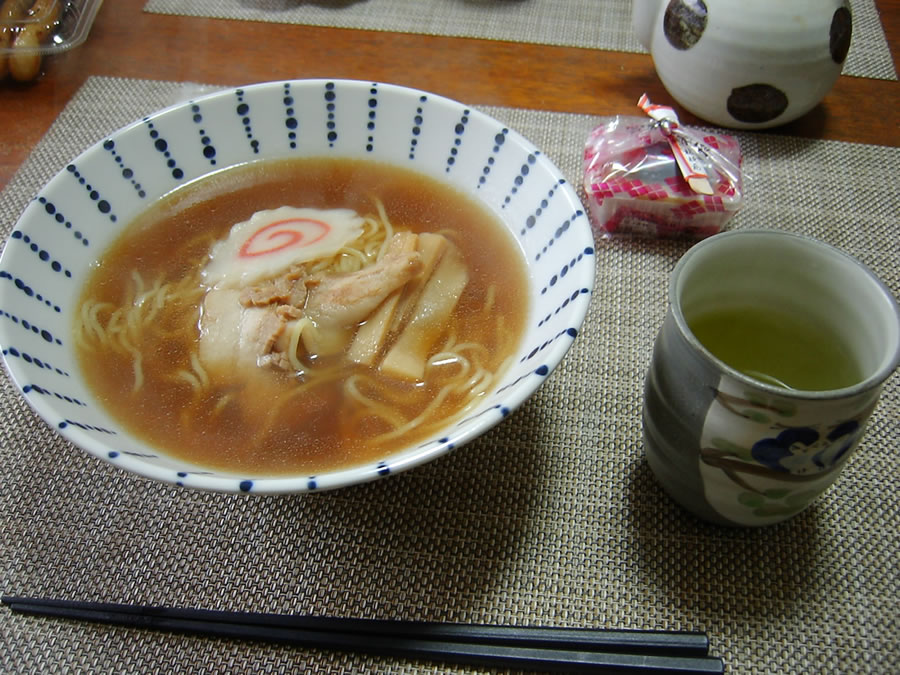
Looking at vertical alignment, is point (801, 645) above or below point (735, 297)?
below

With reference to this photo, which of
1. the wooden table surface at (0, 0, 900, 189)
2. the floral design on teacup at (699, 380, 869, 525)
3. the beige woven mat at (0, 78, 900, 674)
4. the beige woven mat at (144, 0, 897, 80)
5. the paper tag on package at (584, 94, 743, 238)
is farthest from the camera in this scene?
the beige woven mat at (144, 0, 897, 80)

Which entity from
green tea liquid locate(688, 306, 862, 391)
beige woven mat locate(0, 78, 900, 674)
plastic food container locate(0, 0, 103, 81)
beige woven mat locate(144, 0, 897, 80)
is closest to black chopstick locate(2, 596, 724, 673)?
beige woven mat locate(0, 78, 900, 674)

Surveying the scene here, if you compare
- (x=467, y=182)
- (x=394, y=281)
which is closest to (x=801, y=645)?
(x=394, y=281)

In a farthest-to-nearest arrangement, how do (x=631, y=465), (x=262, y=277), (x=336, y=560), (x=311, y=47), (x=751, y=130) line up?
(x=311, y=47) → (x=751, y=130) → (x=262, y=277) → (x=631, y=465) → (x=336, y=560)

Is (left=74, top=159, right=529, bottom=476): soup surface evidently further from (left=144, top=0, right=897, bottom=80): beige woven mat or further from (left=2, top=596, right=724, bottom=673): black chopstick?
(left=144, top=0, right=897, bottom=80): beige woven mat

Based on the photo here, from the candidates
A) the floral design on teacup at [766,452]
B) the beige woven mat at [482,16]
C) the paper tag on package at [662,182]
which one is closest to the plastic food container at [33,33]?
the beige woven mat at [482,16]

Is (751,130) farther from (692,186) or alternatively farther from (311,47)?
(311,47)
